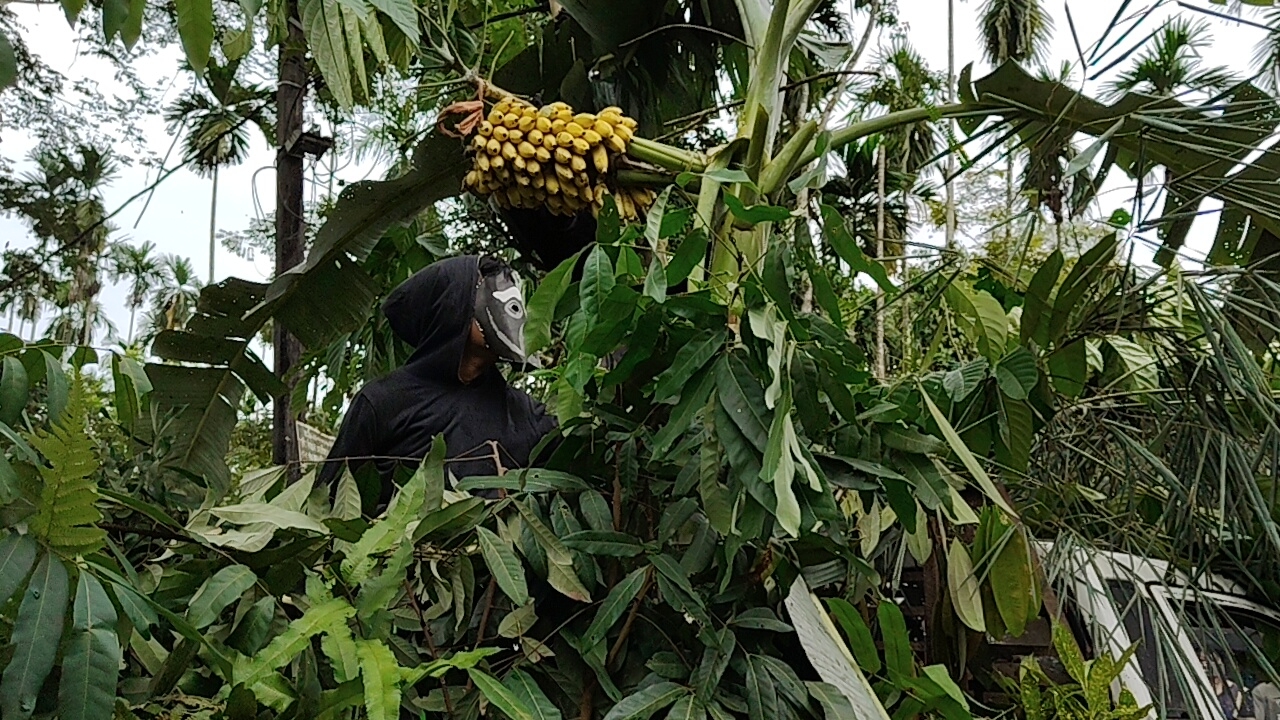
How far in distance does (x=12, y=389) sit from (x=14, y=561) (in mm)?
236

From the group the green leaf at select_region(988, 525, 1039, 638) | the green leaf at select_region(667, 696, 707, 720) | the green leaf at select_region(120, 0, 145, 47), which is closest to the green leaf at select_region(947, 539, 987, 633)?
the green leaf at select_region(988, 525, 1039, 638)

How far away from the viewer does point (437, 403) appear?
1.65m

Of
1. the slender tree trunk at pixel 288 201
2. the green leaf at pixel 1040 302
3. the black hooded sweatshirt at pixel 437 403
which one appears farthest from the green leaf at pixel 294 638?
the slender tree trunk at pixel 288 201

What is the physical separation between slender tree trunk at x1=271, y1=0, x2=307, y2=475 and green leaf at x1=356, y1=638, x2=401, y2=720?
1.95 m

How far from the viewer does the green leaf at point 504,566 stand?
937 mm

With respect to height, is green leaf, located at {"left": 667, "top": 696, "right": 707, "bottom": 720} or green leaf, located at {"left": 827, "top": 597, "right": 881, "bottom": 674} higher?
green leaf, located at {"left": 827, "top": 597, "right": 881, "bottom": 674}

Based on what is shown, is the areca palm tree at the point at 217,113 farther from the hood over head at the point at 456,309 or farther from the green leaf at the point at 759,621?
the green leaf at the point at 759,621

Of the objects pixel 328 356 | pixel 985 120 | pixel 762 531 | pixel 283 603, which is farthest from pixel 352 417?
pixel 328 356

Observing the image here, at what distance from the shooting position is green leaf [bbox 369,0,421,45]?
87 centimetres

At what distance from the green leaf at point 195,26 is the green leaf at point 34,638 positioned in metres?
0.41

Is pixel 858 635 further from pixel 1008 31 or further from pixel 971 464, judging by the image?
pixel 1008 31

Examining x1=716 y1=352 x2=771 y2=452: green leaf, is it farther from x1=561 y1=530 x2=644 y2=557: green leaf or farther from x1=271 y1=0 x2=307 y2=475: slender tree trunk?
x1=271 y1=0 x2=307 y2=475: slender tree trunk

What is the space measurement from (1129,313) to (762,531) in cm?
66

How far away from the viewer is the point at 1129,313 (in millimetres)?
1271
